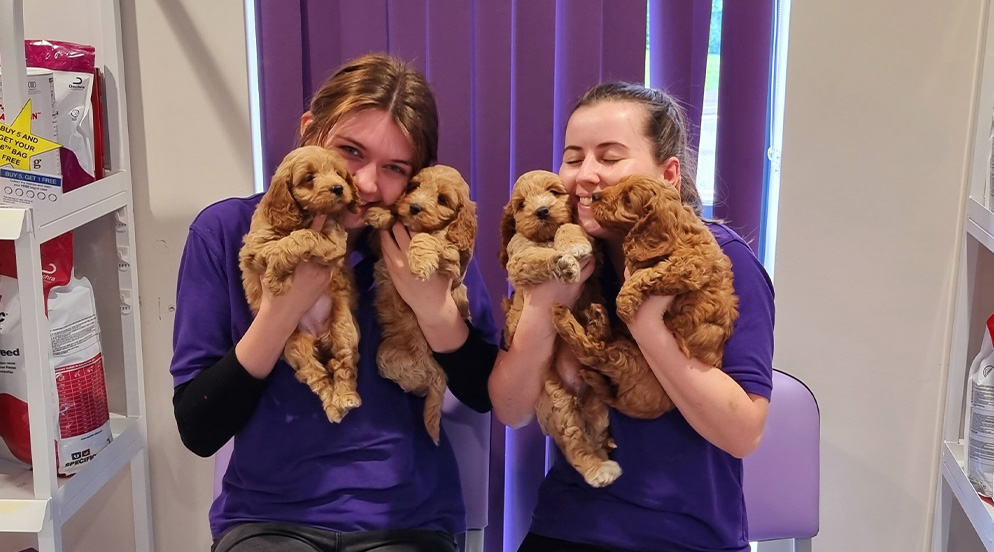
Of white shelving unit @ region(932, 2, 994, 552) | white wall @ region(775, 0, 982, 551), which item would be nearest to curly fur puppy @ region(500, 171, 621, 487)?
white wall @ region(775, 0, 982, 551)

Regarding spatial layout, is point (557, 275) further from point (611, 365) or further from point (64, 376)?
point (64, 376)

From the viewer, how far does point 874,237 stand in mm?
1725

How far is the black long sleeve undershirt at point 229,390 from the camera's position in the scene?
1.26m

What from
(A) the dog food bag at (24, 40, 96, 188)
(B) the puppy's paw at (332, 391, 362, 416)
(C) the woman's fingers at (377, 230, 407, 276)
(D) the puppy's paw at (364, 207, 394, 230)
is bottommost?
(B) the puppy's paw at (332, 391, 362, 416)

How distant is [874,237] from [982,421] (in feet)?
1.38

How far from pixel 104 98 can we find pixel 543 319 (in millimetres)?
1091

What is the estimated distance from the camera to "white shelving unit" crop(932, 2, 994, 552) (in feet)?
5.24

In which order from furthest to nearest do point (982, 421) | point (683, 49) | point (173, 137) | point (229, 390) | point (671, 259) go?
point (173, 137) < point (683, 49) < point (982, 421) < point (229, 390) < point (671, 259)

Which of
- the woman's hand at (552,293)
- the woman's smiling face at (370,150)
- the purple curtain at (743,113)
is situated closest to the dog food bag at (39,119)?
the woman's smiling face at (370,150)

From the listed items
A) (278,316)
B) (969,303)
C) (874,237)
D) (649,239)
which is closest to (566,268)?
(649,239)

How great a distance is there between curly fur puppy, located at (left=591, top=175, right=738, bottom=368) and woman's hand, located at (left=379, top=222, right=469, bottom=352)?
27cm

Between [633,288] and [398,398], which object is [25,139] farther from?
[633,288]

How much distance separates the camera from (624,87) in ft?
4.51

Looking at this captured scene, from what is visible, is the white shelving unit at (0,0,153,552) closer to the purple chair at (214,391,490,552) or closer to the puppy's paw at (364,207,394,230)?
the purple chair at (214,391,490,552)
